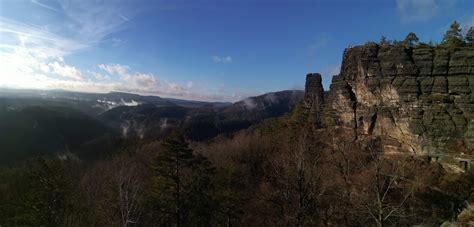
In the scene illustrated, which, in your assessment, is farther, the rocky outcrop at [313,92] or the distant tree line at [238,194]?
the rocky outcrop at [313,92]

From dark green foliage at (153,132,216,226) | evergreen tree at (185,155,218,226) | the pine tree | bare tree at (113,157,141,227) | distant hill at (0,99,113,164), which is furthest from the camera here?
distant hill at (0,99,113,164)

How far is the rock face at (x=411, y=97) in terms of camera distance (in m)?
39.2

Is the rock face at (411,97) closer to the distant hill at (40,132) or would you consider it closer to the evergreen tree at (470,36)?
the evergreen tree at (470,36)

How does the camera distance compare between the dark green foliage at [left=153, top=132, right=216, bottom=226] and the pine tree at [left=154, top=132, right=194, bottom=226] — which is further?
the dark green foliage at [left=153, top=132, right=216, bottom=226]

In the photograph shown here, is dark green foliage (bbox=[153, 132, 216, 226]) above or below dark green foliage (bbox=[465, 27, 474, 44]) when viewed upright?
below

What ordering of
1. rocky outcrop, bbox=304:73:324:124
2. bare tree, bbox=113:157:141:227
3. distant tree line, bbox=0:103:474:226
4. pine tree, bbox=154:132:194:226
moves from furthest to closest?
rocky outcrop, bbox=304:73:324:124 → pine tree, bbox=154:132:194:226 → distant tree line, bbox=0:103:474:226 → bare tree, bbox=113:157:141:227

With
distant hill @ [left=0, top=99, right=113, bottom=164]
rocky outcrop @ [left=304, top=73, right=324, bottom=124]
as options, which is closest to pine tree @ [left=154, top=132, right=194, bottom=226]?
rocky outcrop @ [left=304, top=73, right=324, bottom=124]

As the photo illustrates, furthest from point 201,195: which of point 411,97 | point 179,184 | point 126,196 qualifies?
point 411,97

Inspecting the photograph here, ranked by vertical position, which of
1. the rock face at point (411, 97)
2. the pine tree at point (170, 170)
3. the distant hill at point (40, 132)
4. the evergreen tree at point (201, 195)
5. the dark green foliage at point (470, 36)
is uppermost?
the dark green foliage at point (470, 36)

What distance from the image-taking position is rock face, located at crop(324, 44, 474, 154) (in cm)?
3919

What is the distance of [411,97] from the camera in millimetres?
43625

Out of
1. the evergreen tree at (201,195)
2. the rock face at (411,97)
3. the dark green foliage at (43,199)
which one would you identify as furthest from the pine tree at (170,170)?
the rock face at (411,97)

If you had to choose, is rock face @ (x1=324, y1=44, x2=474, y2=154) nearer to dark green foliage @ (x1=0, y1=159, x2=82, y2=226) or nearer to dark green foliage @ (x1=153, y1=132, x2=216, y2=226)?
dark green foliage @ (x1=153, y1=132, x2=216, y2=226)

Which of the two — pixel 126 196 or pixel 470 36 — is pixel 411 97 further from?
pixel 126 196
